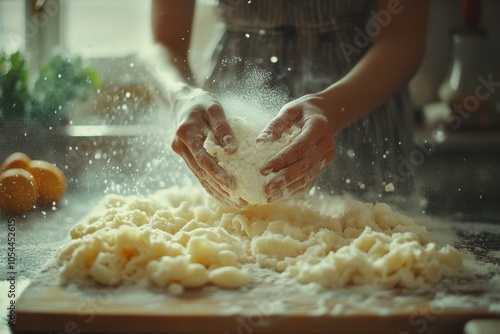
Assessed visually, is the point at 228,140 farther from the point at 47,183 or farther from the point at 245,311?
the point at 47,183

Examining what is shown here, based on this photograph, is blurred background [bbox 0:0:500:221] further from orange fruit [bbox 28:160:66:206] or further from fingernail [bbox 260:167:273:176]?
fingernail [bbox 260:167:273:176]

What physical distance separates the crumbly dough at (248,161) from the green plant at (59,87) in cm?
72

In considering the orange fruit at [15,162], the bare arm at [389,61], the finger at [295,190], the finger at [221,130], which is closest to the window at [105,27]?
the orange fruit at [15,162]

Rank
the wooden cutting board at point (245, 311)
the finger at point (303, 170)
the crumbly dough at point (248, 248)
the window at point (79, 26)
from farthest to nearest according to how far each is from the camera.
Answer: the window at point (79, 26) → the finger at point (303, 170) → the crumbly dough at point (248, 248) → the wooden cutting board at point (245, 311)

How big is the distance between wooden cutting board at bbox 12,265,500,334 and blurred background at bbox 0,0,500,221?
69 centimetres

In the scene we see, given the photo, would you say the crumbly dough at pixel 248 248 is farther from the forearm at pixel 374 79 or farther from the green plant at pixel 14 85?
the green plant at pixel 14 85

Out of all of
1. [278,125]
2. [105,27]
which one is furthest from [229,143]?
[105,27]

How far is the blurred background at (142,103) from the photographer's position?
1.64 metres

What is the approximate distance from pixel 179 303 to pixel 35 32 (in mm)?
2094

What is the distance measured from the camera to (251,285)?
97cm

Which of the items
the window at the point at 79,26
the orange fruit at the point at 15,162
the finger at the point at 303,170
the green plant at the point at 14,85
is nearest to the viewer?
the finger at the point at 303,170

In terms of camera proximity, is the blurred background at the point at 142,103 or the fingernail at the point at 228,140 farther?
the blurred background at the point at 142,103

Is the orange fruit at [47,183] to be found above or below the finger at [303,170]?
below

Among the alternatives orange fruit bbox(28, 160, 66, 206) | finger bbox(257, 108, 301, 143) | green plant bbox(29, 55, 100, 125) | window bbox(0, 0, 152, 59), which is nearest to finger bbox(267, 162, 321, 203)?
finger bbox(257, 108, 301, 143)
